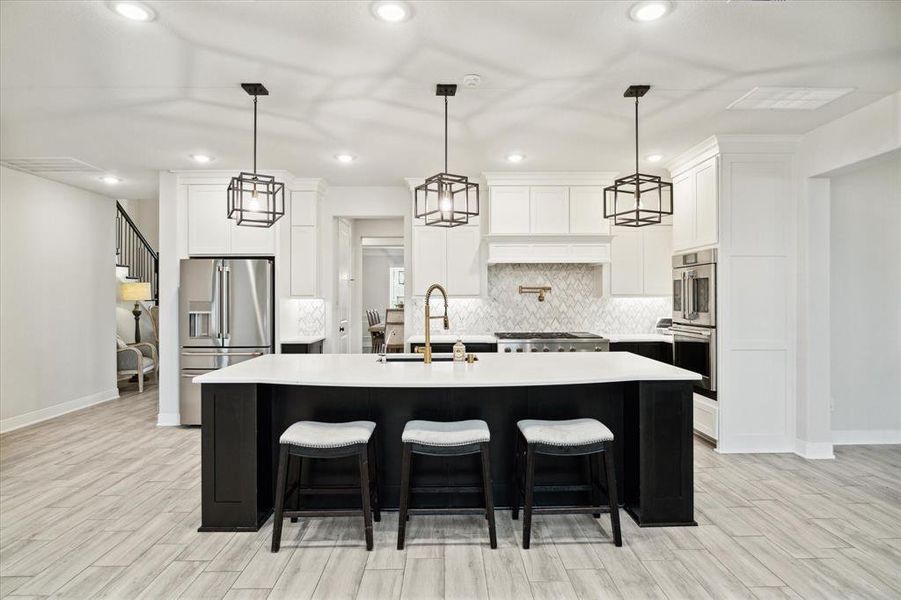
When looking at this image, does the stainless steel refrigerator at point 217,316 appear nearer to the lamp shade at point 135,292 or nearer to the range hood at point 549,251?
the range hood at point 549,251

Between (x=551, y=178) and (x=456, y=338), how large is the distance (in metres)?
2.08

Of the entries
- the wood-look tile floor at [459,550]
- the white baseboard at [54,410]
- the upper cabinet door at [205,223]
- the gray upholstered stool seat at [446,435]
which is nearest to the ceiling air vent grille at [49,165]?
the upper cabinet door at [205,223]

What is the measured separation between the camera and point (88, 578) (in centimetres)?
250

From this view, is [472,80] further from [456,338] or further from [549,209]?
[456,338]

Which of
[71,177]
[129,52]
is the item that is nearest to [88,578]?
[129,52]

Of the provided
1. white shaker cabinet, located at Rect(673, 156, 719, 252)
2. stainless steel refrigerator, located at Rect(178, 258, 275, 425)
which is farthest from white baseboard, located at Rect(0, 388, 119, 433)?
white shaker cabinet, located at Rect(673, 156, 719, 252)

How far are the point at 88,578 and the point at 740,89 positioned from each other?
4726 millimetres

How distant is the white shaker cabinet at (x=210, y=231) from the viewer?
18.3 ft

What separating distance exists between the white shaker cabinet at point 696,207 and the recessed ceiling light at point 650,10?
8.06ft

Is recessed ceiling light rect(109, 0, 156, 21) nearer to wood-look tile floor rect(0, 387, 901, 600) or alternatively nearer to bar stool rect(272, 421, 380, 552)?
bar stool rect(272, 421, 380, 552)

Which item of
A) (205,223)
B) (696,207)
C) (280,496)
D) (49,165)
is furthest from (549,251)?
(49,165)

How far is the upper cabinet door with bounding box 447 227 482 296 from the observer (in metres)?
5.83

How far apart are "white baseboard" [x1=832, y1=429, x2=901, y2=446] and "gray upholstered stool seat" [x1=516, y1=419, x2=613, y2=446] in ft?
11.2

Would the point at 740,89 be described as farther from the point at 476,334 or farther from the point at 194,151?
the point at 194,151
